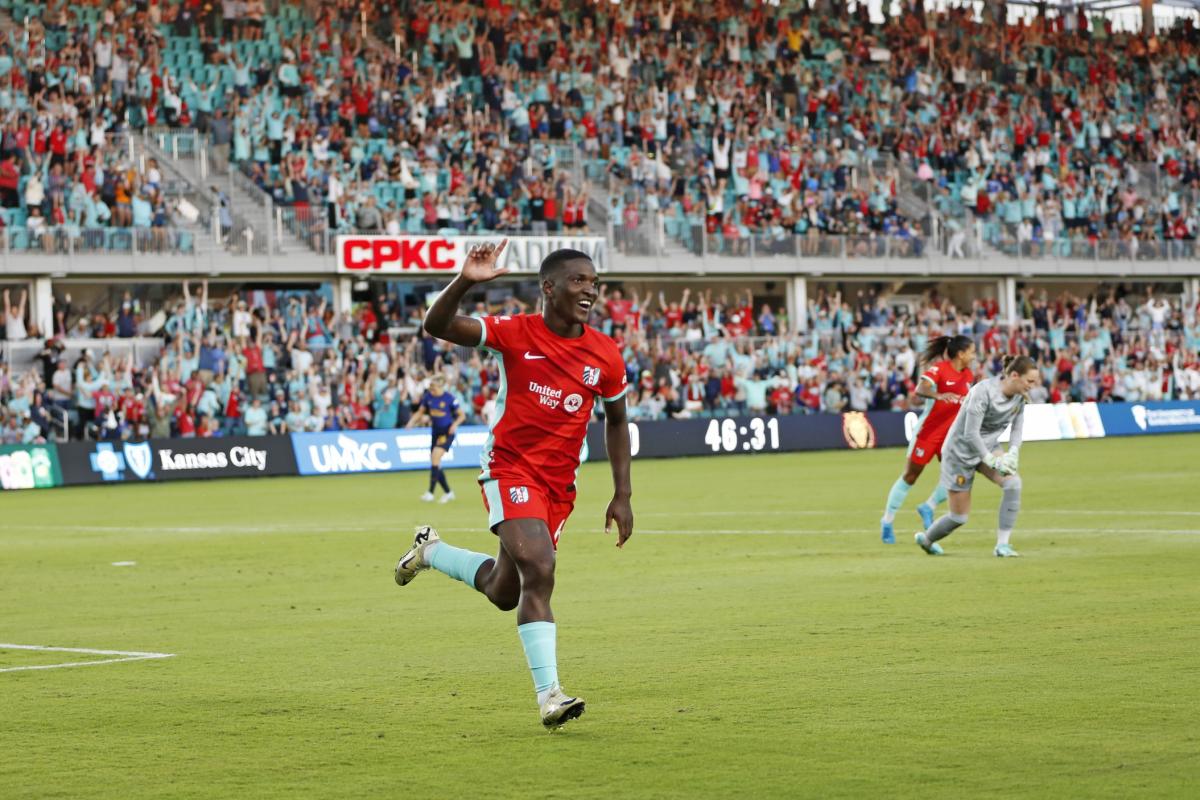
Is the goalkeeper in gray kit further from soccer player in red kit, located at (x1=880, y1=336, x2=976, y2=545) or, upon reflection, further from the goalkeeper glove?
soccer player in red kit, located at (x1=880, y1=336, x2=976, y2=545)

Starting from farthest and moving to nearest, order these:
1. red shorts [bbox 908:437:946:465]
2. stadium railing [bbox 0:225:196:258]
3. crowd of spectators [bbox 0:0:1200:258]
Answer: crowd of spectators [bbox 0:0:1200:258] < stadium railing [bbox 0:225:196:258] < red shorts [bbox 908:437:946:465]

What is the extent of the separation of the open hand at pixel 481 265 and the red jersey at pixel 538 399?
61cm

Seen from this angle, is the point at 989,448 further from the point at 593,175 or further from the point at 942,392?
the point at 593,175

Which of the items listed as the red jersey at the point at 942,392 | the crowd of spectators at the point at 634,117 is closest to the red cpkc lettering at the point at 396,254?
the crowd of spectators at the point at 634,117

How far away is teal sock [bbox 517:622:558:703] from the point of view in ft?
27.2

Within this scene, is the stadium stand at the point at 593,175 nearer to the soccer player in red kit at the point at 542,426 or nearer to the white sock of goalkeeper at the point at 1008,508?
the white sock of goalkeeper at the point at 1008,508

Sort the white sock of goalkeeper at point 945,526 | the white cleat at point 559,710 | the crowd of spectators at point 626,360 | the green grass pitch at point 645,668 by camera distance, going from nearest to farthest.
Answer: the green grass pitch at point 645,668
the white cleat at point 559,710
the white sock of goalkeeper at point 945,526
the crowd of spectators at point 626,360

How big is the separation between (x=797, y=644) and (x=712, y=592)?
356 centimetres

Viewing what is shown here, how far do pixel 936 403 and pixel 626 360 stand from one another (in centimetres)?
2849

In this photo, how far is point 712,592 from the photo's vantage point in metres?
14.7

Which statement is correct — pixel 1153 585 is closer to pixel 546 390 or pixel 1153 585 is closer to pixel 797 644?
pixel 797 644

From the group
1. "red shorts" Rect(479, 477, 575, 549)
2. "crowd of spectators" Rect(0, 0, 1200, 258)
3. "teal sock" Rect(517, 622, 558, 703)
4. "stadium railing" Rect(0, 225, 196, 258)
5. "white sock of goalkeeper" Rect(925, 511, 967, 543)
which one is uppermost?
"crowd of spectators" Rect(0, 0, 1200, 258)

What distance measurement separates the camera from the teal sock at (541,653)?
829 cm

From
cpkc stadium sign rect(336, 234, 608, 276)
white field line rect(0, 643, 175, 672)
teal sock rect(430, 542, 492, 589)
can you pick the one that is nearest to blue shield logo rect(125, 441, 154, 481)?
cpkc stadium sign rect(336, 234, 608, 276)
